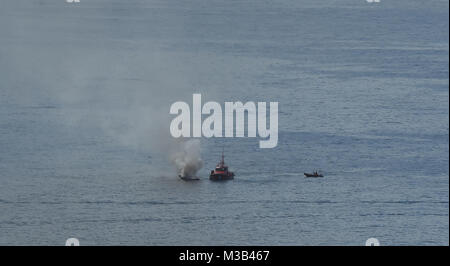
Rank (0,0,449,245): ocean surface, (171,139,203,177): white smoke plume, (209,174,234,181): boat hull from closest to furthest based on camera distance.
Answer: (0,0,449,245): ocean surface < (209,174,234,181): boat hull < (171,139,203,177): white smoke plume

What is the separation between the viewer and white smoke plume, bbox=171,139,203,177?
6222cm

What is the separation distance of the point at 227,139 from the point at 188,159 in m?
8.31

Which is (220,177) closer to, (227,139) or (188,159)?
(188,159)

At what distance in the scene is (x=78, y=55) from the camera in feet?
360

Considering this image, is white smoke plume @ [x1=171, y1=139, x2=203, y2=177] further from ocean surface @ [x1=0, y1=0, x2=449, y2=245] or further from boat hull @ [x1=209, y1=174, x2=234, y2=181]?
boat hull @ [x1=209, y1=174, x2=234, y2=181]

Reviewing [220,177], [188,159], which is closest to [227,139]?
[188,159]

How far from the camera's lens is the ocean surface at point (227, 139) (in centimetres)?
5331

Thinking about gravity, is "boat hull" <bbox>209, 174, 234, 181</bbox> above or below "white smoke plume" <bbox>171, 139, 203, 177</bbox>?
below

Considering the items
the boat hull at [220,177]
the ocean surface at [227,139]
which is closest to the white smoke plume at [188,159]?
the ocean surface at [227,139]

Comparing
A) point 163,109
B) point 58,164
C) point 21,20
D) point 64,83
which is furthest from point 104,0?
point 58,164

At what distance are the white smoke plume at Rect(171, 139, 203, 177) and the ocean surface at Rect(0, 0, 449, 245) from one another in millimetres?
683

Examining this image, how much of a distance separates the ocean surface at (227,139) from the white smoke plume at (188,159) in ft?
2.24

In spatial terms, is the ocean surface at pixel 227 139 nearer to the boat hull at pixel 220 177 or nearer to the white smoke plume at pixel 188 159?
the boat hull at pixel 220 177

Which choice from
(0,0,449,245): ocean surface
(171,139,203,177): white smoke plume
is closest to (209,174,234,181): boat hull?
(0,0,449,245): ocean surface
